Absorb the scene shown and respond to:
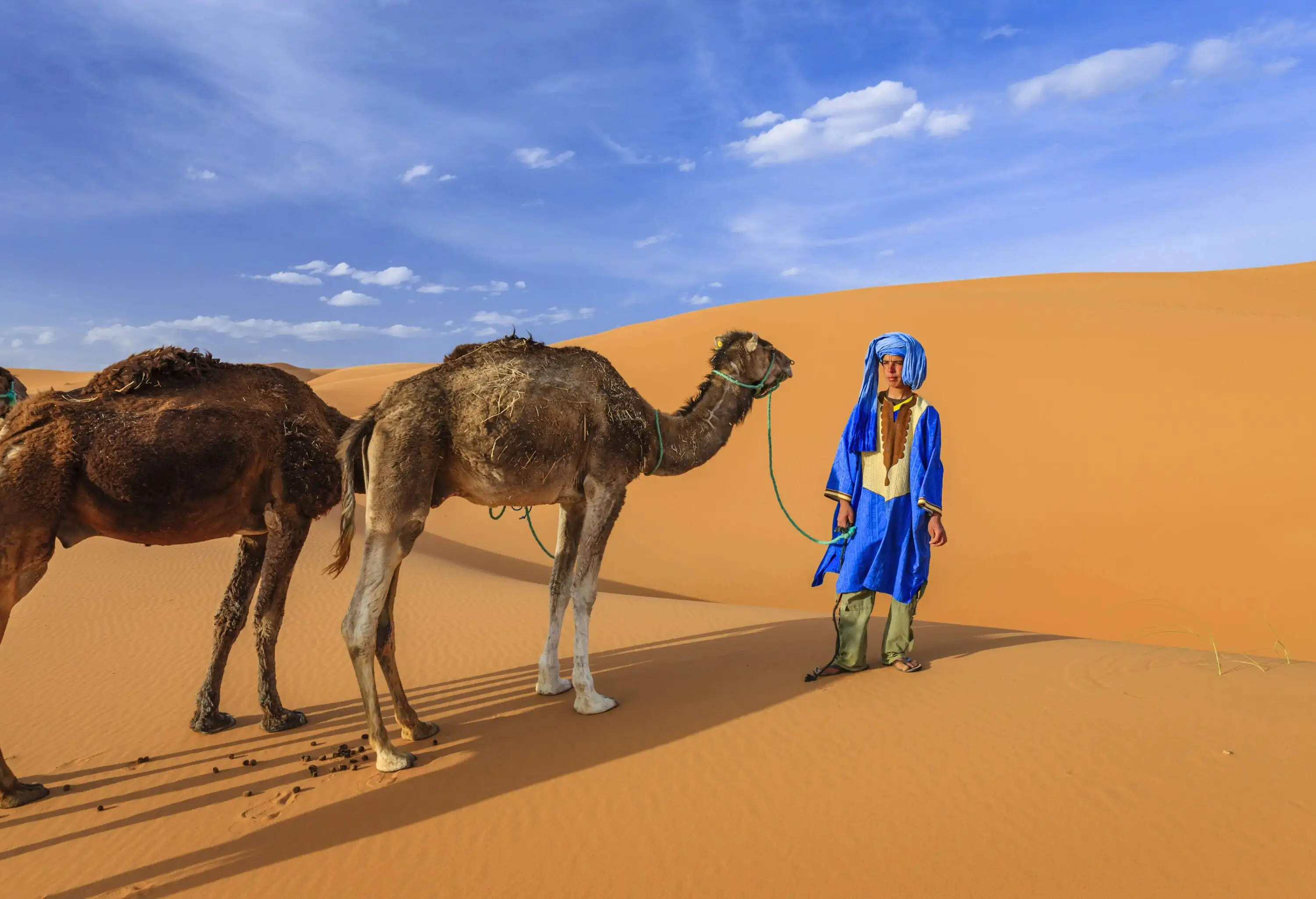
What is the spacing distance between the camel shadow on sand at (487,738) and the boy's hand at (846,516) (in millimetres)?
1245

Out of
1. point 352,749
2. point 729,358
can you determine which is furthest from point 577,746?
point 729,358

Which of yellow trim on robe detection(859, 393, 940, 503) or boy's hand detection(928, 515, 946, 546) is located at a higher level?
yellow trim on robe detection(859, 393, 940, 503)

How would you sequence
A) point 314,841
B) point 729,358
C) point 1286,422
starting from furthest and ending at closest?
point 1286,422 < point 729,358 < point 314,841

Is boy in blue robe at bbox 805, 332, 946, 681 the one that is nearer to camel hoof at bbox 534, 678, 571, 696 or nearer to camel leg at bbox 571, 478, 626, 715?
camel leg at bbox 571, 478, 626, 715

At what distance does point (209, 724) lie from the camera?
561 cm

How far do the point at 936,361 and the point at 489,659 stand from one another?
17.0 m

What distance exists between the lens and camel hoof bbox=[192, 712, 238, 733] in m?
5.61

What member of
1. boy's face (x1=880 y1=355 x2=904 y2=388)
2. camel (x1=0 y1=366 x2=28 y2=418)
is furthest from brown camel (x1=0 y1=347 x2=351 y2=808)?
boy's face (x1=880 y1=355 x2=904 y2=388)

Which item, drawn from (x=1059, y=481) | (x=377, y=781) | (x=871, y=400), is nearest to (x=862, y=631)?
(x=871, y=400)

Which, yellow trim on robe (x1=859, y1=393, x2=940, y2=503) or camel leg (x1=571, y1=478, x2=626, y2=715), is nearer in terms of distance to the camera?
camel leg (x1=571, y1=478, x2=626, y2=715)

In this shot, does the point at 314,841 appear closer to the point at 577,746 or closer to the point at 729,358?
the point at 577,746

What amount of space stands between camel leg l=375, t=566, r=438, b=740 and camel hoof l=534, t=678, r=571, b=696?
112 cm

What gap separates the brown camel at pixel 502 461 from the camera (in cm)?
479

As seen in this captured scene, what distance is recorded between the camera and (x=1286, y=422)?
13992 millimetres
